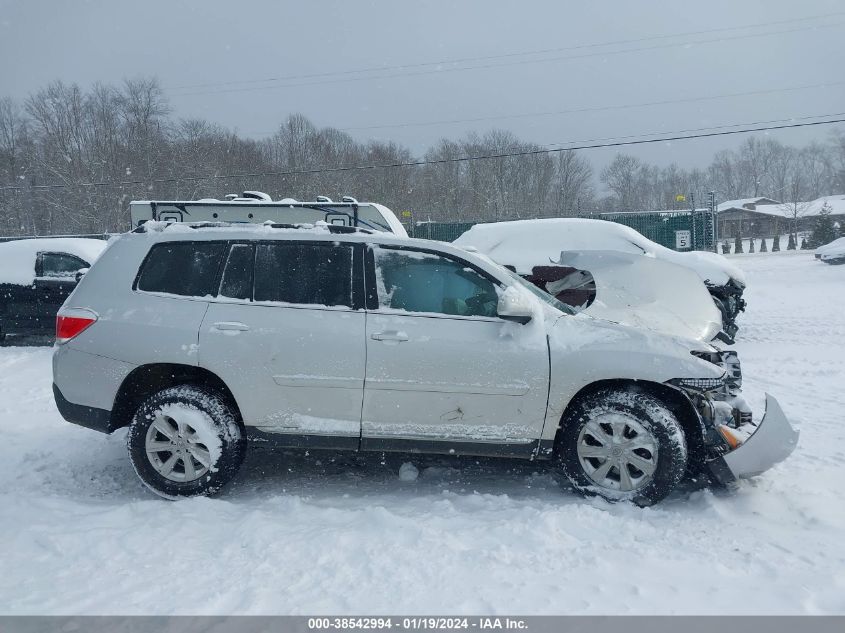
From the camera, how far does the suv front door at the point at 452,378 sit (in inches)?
157

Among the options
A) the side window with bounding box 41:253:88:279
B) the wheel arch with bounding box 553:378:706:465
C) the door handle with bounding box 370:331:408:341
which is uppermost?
the side window with bounding box 41:253:88:279

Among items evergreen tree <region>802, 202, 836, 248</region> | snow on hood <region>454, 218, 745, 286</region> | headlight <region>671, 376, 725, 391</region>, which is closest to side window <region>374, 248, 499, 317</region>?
headlight <region>671, 376, 725, 391</region>

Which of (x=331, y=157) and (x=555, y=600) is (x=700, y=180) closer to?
(x=331, y=157)

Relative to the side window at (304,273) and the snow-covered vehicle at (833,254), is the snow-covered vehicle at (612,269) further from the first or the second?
the snow-covered vehicle at (833,254)

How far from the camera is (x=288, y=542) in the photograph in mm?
3504

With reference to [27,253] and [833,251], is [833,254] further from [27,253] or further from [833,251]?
[27,253]

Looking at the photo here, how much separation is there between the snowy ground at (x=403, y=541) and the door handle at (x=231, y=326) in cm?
110

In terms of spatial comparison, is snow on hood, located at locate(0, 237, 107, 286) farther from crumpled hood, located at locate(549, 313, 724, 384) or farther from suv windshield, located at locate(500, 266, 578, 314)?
crumpled hood, located at locate(549, 313, 724, 384)

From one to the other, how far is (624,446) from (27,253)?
34.3ft

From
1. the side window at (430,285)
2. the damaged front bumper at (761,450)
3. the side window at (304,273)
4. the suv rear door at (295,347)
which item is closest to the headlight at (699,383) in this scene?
the damaged front bumper at (761,450)

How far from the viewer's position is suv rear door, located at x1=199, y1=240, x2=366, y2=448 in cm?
407

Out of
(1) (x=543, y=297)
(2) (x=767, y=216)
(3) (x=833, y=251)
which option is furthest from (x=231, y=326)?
(2) (x=767, y=216)

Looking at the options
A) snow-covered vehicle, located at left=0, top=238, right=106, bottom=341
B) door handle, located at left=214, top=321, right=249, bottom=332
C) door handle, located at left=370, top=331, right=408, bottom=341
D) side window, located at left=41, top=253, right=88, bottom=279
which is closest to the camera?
door handle, located at left=370, top=331, right=408, bottom=341

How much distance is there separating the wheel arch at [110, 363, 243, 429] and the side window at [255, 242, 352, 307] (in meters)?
0.64
